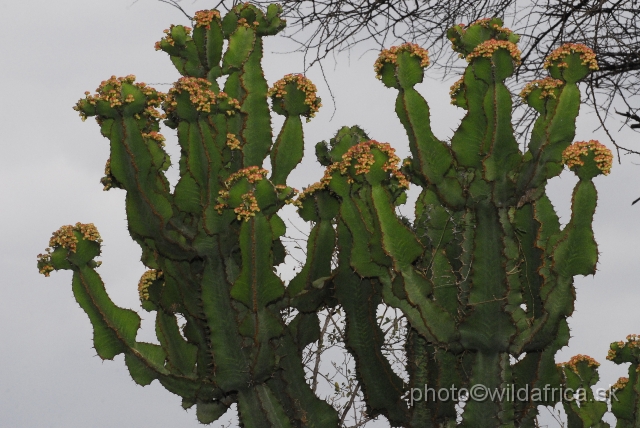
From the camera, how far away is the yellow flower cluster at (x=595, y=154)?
5336mm

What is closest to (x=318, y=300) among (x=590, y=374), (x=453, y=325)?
(x=453, y=325)

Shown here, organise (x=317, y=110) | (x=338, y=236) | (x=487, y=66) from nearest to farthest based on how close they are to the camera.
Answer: (x=487, y=66)
(x=338, y=236)
(x=317, y=110)

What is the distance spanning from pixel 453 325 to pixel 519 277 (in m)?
0.60

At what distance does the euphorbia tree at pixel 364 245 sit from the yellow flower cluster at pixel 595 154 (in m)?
0.01

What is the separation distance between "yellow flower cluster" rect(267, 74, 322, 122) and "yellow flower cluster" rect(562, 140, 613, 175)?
5.78ft

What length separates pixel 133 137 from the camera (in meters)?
5.75

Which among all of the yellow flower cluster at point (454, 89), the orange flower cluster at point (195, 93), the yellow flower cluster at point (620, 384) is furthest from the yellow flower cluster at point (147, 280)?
the yellow flower cluster at point (620, 384)

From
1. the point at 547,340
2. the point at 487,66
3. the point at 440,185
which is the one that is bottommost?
the point at 547,340

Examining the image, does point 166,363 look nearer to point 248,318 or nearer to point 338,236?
point 248,318

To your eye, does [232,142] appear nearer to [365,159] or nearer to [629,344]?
[365,159]

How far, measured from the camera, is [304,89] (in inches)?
248

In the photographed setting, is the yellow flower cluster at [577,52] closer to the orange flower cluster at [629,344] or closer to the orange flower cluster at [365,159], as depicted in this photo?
the orange flower cluster at [365,159]

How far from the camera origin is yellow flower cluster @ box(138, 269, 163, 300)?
6644mm

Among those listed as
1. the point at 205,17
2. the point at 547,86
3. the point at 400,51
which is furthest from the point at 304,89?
the point at 547,86
